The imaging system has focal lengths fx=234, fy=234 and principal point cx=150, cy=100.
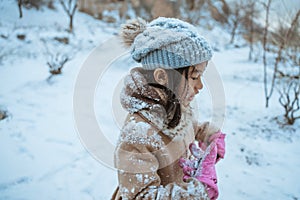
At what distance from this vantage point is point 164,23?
100cm

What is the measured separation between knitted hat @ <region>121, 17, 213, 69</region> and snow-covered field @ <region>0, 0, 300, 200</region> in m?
1.47

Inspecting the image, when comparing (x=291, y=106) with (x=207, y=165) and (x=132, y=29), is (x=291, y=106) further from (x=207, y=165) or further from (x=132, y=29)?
(x=132, y=29)

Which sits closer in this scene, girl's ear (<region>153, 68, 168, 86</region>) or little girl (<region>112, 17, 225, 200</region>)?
little girl (<region>112, 17, 225, 200</region>)

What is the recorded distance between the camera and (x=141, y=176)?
2.68 ft

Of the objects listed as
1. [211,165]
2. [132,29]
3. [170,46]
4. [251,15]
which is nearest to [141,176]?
[211,165]

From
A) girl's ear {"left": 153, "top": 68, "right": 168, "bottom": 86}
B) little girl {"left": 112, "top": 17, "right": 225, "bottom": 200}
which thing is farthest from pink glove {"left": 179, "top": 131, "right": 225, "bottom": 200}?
girl's ear {"left": 153, "top": 68, "right": 168, "bottom": 86}

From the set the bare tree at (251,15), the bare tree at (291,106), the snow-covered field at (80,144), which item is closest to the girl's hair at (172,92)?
the snow-covered field at (80,144)

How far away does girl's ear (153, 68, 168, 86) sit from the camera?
37.5 inches

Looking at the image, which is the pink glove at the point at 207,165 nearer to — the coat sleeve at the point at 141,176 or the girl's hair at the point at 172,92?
the coat sleeve at the point at 141,176

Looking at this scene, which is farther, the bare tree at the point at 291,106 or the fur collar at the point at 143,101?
the bare tree at the point at 291,106

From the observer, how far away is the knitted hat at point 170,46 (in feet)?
3.08

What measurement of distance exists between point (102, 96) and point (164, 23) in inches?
143

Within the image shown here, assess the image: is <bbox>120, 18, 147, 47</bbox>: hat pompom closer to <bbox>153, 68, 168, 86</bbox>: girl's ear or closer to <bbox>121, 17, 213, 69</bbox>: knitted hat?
<bbox>121, 17, 213, 69</bbox>: knitted hat

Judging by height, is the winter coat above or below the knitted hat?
below
